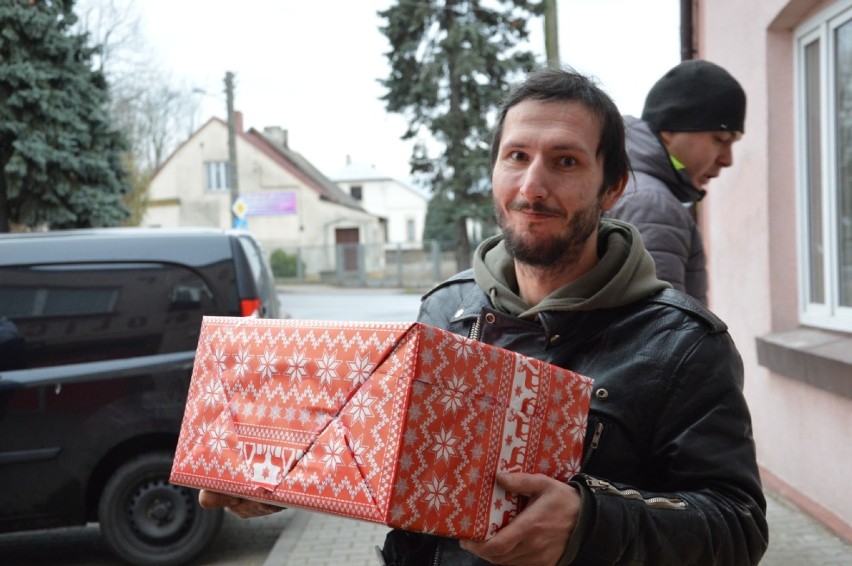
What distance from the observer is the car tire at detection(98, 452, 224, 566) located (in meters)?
5.79

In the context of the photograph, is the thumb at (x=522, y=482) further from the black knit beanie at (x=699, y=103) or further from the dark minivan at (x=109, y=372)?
the dark minivan at (x=109, y=372)

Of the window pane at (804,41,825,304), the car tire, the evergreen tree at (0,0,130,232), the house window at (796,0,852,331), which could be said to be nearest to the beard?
the house window at (796,0,852,331)

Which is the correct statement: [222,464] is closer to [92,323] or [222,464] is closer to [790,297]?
[92,323]

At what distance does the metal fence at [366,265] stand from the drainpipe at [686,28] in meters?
32.1

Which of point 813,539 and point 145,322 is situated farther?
point 145,322

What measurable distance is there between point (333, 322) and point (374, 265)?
42.0 metres

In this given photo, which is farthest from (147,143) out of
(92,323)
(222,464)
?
(222,464)

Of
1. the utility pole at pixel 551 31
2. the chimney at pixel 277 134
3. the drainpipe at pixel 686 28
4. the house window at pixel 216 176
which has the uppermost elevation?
the chimney at pixel 277 134

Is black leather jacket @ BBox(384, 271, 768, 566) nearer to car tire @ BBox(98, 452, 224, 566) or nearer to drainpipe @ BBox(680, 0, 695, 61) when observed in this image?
car tire @ BBox(98, 452, 224, 566)

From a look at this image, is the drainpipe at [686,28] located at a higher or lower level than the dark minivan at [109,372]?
higher

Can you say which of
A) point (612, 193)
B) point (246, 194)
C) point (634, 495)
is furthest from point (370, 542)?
point (246, 194)

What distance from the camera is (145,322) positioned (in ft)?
19.0

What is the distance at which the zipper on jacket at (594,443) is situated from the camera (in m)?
1.67

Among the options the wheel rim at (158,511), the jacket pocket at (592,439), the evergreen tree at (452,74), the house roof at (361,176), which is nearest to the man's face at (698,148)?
the jacket pocket at (592,439)
